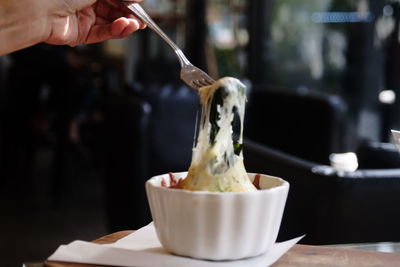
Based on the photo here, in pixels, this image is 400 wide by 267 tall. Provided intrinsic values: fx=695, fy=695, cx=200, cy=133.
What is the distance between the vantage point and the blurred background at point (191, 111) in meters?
3.15

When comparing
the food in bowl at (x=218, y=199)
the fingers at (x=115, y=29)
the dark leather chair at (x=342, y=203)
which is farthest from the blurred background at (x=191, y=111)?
the food in bowl at (x=218, y=199)

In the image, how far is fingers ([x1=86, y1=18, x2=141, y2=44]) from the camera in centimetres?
145

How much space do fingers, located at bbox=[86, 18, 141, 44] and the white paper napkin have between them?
0.62 m

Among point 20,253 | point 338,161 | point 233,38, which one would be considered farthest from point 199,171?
point 233,38

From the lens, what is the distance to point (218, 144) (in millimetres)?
911

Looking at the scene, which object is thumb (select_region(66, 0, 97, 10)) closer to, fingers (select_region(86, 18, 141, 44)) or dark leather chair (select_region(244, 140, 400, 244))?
fingers (select_region(86, 18, 141, 44))

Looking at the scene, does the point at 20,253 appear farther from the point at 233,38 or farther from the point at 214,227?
the point at 214,227

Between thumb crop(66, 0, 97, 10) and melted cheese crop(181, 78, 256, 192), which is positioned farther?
thumb crop(66, 0, 97, 10)

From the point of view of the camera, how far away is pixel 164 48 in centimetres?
630

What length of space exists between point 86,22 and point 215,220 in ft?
2.50

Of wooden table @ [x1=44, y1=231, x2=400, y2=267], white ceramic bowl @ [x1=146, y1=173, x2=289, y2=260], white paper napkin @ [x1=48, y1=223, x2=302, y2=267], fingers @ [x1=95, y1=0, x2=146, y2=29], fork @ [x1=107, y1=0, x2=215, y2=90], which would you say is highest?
fingers @ [x1=95, y1=0, x2=146, y2=29]

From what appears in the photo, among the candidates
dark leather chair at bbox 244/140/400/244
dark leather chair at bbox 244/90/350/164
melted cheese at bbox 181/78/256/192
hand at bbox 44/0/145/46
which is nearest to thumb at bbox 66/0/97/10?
hand at bbox 44/0/145/46

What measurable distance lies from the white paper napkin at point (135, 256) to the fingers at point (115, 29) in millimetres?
618

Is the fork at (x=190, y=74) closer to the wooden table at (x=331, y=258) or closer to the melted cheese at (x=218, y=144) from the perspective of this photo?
the melted cheese at (x=218, y=144)
